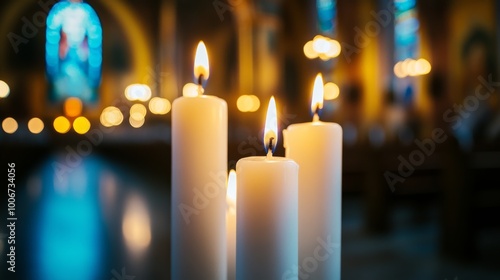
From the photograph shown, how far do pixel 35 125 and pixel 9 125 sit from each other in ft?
2.65

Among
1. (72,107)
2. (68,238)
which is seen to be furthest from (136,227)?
(72,107)

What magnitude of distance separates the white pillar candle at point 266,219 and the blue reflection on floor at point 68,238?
11.1 inches

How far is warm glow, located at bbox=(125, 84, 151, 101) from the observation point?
669 cm

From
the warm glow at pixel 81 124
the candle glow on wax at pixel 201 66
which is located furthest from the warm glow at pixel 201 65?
the warm glow at pixel 81 124

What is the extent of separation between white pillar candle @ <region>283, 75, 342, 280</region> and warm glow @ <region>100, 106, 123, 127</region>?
654 centimetres

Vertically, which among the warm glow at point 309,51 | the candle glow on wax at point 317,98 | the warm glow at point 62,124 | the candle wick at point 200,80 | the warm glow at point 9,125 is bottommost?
the candle glow on wax at point 317,98

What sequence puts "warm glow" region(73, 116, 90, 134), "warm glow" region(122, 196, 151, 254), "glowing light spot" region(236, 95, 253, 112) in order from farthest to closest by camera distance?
"glowing light spot" region(236, 95, 253, 112), "warm glow" region(73, 116, 90, 134), "warm glow" region(122, 196, 151, 254)

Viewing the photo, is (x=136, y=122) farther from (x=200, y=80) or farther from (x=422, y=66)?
(x=200, y=80)

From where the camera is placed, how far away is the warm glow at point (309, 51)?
516cm

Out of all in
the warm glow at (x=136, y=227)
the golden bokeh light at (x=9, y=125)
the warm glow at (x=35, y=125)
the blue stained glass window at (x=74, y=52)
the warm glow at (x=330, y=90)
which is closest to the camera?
the warm glow at (x=136, y=227)

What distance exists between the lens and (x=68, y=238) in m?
0.77

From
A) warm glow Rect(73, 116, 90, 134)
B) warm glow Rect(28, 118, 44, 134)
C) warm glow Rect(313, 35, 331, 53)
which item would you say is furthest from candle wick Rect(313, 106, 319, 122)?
warm glow Rect(73, 116, 90, 134)

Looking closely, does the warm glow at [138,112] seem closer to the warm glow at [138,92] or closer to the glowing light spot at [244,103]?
the warm glow at [138,92]

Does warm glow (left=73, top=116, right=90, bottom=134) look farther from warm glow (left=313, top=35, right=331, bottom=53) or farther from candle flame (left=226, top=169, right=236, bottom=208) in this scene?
candle flame (left=226, top=169, right=236, bottom=208)
